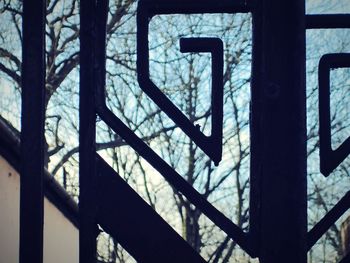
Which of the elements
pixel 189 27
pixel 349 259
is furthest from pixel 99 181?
pixel 189 27

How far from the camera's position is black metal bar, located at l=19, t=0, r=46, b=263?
74cm

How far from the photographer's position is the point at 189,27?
7.46 meters

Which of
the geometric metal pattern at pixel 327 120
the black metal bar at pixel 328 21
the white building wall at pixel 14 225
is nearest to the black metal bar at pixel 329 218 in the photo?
the geometric metal pattern at pixel 327 120

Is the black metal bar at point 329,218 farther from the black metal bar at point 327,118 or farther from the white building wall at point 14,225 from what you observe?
the white building wall at point 14,225

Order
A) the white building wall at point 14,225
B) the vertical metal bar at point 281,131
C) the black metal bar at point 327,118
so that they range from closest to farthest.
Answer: the vertical metal bar at point 281,131 < the black metal bar at point 327,118 < the white building wall at point 14,225

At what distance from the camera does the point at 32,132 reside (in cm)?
76

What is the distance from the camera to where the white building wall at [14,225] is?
2625 mm

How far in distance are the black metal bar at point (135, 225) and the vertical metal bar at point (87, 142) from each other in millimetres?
16

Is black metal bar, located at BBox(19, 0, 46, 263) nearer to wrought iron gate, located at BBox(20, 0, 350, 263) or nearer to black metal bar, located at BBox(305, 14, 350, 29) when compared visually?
wrought iron gate, located at BBox(20, 0, 350, 263)

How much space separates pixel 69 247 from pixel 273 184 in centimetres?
294

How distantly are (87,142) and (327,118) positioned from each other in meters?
0.41

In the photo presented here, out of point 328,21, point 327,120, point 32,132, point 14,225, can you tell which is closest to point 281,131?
point 327,120

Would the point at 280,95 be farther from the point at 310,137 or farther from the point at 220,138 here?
the point at 310,137

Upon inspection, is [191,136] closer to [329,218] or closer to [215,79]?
[215,79]
